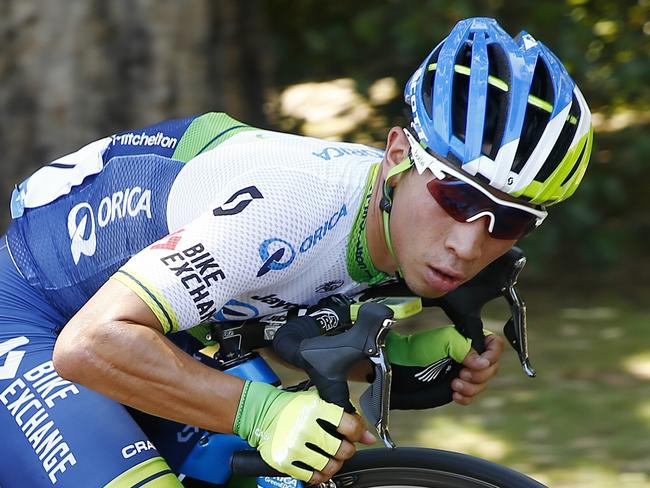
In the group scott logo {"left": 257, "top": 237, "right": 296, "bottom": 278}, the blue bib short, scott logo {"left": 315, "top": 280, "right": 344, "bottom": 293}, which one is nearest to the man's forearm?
the blue bib short

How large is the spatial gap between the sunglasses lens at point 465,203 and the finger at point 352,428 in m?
0.50

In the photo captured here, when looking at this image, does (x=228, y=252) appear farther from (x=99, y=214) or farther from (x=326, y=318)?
(x=99, y=214)

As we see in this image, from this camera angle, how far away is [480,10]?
19.5 feet

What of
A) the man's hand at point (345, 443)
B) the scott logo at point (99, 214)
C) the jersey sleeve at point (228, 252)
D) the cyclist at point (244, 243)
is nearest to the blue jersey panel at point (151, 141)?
the cyclist at point (244, 243)

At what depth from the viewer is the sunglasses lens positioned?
236 centimetres

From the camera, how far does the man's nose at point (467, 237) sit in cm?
238

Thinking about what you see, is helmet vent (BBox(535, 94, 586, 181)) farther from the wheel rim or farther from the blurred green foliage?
the blurred green foliage

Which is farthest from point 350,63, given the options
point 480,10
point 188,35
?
point 188,35

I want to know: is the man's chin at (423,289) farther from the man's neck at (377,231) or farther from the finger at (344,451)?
the finger at (344,451)

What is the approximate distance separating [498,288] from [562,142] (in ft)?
1.48

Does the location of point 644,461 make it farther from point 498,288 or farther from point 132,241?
point 132,241

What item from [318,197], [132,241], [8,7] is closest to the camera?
[318,197]

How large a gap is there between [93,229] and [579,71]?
153 inches

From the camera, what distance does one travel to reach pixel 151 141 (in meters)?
2.72
